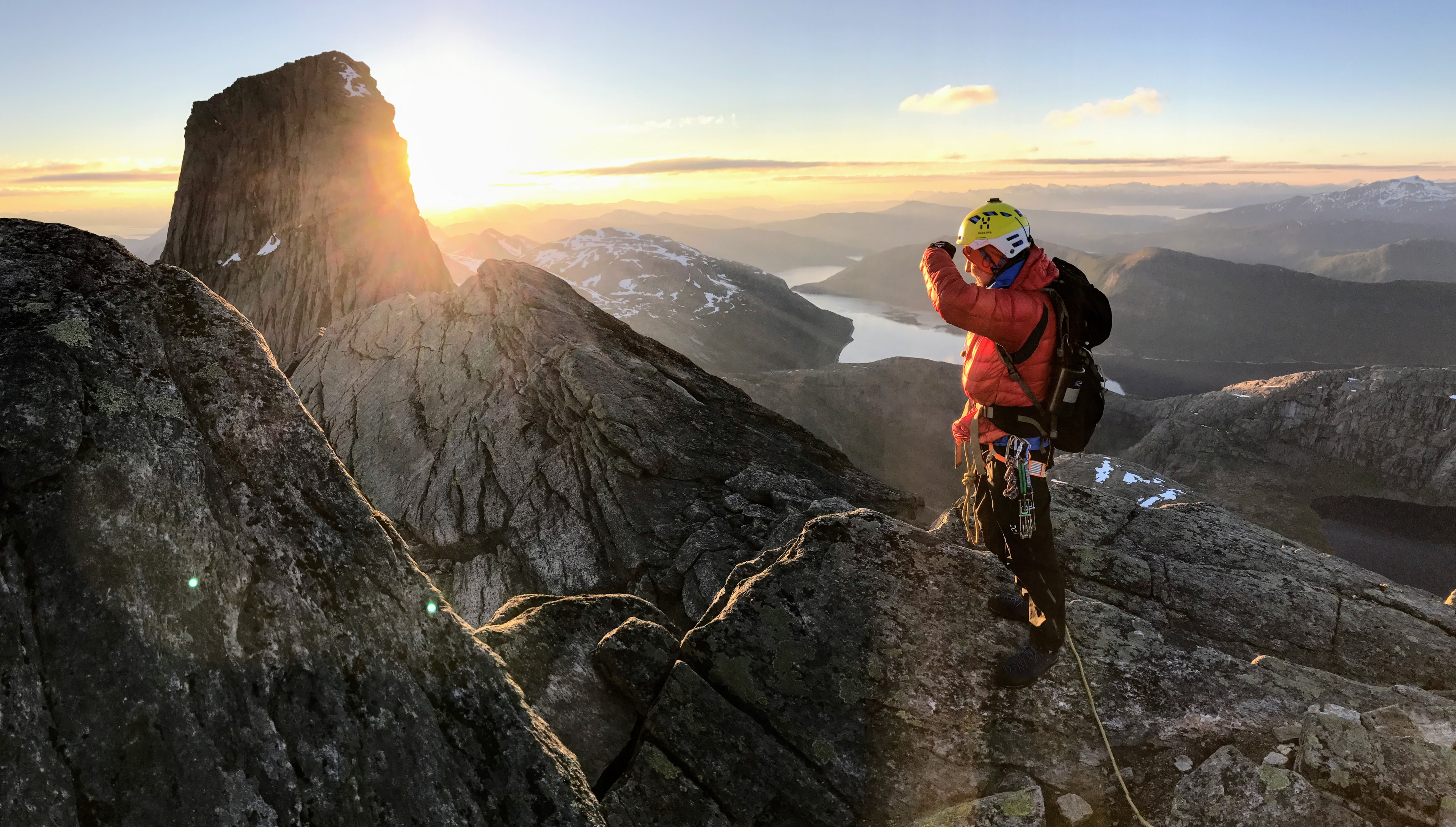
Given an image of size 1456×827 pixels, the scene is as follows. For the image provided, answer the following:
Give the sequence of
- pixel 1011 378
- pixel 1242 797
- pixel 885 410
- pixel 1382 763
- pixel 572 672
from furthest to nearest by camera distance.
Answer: pixel 885 410, pixel 572 672, pixel 1011 378, pixel 1242 797, pixel 1382 763

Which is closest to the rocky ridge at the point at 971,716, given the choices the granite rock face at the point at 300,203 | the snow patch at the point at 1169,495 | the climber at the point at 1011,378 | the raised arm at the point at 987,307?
the climber at the point at 1011,378

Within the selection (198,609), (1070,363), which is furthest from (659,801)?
(1070,363)

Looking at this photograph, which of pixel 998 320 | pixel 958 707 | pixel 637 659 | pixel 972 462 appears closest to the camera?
pixel 998 320

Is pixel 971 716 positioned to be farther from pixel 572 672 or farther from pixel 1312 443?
pixel 1312 443

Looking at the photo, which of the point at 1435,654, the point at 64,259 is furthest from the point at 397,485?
the point at 1435,654

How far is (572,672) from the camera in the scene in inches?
420

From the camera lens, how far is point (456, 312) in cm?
3719

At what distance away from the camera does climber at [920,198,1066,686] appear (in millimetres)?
8742

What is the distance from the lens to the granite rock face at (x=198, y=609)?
17.5 feet

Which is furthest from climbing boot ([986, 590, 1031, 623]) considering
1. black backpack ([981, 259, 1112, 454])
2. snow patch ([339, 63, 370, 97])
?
snow patch ([339, 63, 370, 97])

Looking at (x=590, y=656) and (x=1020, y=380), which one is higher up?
(x=1020, y=380)

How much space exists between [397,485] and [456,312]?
12257mm

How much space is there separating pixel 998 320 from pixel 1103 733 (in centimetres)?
566

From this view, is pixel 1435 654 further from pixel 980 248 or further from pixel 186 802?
pixel 186 802
